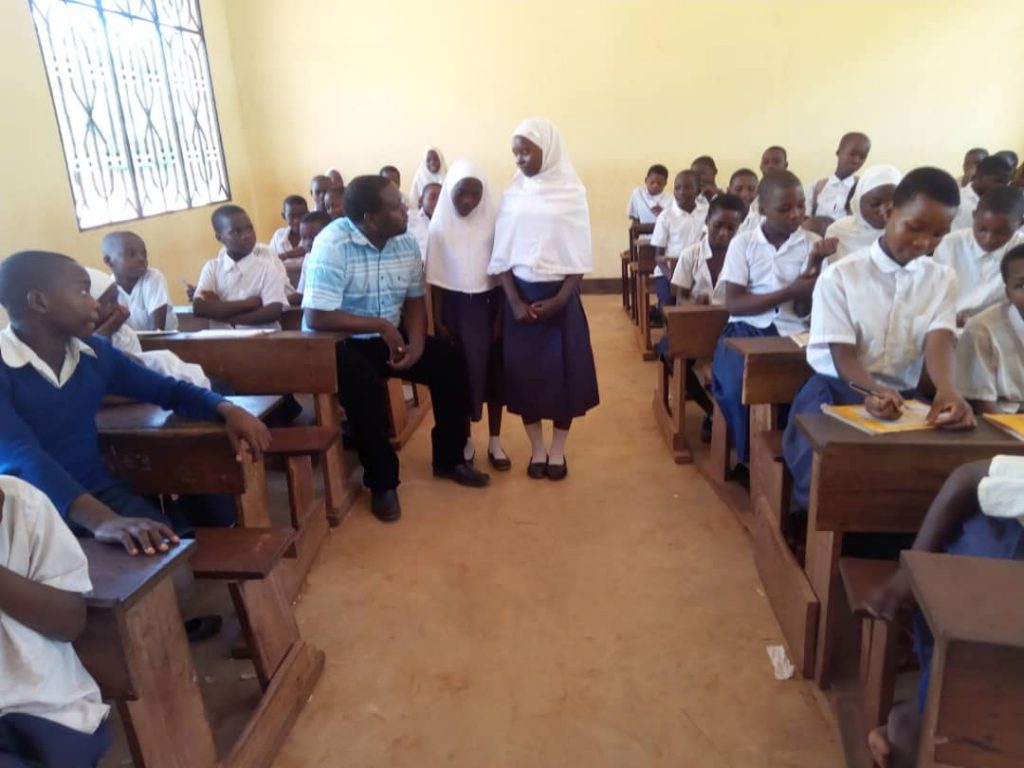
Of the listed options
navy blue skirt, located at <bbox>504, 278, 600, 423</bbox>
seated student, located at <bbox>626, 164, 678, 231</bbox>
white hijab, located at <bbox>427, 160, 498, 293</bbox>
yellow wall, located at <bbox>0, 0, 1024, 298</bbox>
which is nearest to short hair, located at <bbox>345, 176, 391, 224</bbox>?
white hijab, located at <bbox>427, 160, 498, 293</bbox>

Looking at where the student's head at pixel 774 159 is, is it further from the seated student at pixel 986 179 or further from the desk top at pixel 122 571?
the desk top at pixel 122 571

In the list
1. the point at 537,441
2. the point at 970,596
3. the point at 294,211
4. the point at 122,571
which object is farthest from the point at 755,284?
the point at 294,211

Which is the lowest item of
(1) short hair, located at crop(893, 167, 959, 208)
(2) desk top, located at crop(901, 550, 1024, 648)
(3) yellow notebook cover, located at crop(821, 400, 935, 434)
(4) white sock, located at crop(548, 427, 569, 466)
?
(4) white sock, located at crop(548, 427, 569, 466)

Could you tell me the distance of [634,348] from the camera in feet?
17.5

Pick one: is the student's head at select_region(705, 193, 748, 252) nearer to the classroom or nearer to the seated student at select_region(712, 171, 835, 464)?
the classroom

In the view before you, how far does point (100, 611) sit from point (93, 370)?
2.71ft

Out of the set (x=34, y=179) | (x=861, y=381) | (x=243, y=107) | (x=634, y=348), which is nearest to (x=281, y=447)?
(x=861, y=381)

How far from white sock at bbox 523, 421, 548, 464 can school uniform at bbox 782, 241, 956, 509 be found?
129cm

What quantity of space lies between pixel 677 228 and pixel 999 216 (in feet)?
7.69

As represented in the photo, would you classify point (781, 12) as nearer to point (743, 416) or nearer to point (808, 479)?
point (743, 416)

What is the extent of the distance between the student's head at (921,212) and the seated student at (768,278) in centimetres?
74

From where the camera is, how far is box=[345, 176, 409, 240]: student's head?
9.17 feet

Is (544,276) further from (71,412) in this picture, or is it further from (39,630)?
(39,630)

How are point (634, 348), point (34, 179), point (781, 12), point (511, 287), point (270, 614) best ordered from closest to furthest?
point (270, 614) → point (511, 287) → point (34, 179) → point (634, 348) → point (781, 12)
